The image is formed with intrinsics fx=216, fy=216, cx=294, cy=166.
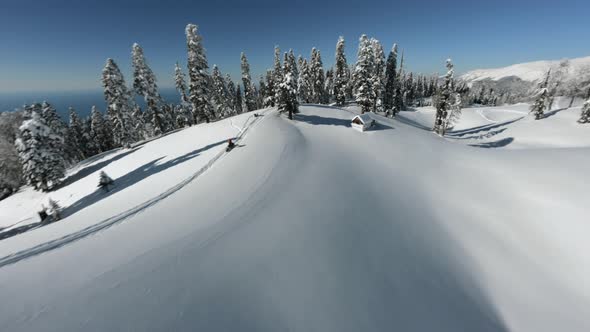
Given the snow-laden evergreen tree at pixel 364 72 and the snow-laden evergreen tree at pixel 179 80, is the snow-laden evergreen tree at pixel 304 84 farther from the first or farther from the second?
the snow-laden evergreen tree at pixel 179 80

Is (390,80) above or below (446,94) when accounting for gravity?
above

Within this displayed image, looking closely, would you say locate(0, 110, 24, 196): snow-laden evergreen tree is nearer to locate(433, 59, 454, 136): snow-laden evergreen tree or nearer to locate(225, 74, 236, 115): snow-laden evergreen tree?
locate(225, 74, 236, 115): snow-laden evergreen tree

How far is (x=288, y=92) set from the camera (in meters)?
37.1

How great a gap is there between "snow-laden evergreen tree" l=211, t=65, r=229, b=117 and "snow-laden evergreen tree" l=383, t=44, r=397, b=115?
147 ft

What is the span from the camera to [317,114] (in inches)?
1652

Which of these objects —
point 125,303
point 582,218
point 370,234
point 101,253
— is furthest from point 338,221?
point 582,218

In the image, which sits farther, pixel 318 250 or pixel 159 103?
pixel 159 103

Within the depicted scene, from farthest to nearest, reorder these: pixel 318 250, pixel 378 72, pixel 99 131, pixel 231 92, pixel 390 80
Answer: pixel 231 92 < pixel 378 72 < pixel 390 80 < pixel 99 131 < pixel 318 250

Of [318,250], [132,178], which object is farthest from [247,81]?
[318,250]

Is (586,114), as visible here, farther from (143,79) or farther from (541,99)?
(143,79)

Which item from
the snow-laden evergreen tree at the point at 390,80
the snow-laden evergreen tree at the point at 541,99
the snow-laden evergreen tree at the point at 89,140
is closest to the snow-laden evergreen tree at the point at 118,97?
the snow-laden evergreen tree at the point at 89,140

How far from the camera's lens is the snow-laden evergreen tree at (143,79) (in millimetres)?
37844

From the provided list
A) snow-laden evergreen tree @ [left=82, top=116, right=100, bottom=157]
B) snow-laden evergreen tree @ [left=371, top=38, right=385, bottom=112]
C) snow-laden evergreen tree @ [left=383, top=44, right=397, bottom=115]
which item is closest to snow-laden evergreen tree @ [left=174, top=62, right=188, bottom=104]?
snow-laden evergreen tree @ [left=82, top=116, right=100, bottom=157]

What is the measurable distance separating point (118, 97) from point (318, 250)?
146ft
